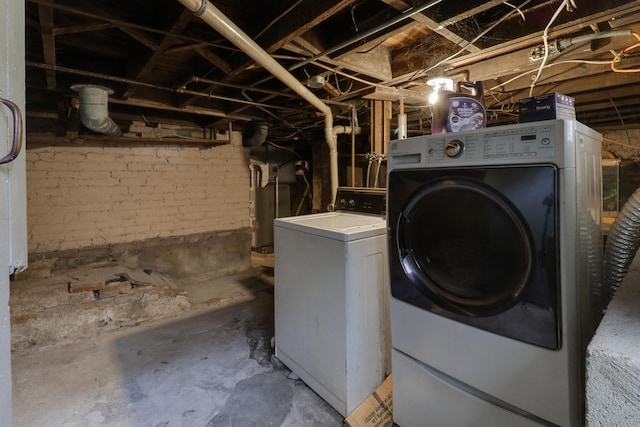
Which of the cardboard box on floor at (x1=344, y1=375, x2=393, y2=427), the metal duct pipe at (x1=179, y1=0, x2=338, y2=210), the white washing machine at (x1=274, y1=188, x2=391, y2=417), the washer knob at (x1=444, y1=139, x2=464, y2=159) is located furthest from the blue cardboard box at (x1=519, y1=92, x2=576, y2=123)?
the cardboard box on floor at (x1=344, y1=375, x2=393, y2=427)

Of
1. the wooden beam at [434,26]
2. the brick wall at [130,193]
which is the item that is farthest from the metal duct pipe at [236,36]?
the brick wall at [130,193]

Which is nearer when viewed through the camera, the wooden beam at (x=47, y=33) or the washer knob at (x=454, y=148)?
the washer knob at (x=454, y=148)

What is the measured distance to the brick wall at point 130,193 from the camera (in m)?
3.25

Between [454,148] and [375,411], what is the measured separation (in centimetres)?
142

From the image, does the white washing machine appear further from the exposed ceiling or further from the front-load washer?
the exposed ceiling

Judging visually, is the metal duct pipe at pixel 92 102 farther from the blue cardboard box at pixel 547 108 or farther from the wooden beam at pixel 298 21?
the blue cardboard box at pixel 547 108

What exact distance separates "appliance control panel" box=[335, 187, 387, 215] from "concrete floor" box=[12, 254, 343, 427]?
→ 49.2 inches

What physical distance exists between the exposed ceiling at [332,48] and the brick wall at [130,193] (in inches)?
19.7

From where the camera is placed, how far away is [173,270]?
4043 mm

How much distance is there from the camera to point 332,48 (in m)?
1.80

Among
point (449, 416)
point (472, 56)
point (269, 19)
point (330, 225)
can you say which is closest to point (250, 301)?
point (330, 225)

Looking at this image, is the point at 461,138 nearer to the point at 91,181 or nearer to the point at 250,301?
the point at 250,301

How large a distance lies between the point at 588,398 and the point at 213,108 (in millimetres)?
3584

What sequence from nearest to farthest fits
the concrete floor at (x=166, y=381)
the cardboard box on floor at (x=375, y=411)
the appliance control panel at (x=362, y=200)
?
the cardboard box on floor at (x=375, y=411) → the concrete floor at (x=166, y=381) → the appliance control panel at (x=362, y=200)
